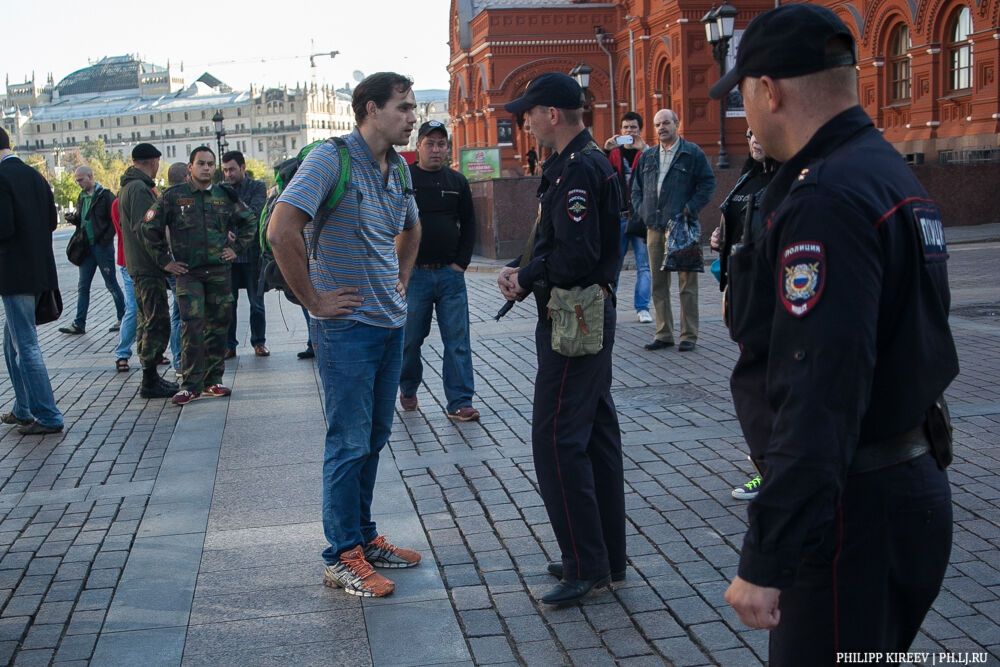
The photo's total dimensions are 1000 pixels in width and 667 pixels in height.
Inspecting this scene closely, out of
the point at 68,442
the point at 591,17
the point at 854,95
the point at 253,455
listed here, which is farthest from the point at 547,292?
the point at 591,17

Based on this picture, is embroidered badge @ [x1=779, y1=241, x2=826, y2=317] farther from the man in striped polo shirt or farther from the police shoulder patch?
the man in striped polo shirt

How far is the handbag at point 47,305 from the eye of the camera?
8086 millimetres

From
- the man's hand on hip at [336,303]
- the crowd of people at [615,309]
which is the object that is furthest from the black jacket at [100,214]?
the man's hand on hip at [336,303]

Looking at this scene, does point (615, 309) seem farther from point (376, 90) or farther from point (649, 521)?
point (376, 90)

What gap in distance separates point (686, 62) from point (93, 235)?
24.3 m

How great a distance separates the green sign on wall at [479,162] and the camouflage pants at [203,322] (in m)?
18.7

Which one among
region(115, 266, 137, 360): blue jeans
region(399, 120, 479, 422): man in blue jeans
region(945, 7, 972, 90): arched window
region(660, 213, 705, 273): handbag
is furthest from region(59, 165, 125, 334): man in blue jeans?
region(945, 7, 972, 90): arched window

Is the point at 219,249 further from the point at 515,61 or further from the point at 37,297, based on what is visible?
the point at 515,61

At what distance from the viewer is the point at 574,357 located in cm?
436

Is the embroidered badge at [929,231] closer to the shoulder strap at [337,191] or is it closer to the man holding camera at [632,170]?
the shoulder strap at [337,191]

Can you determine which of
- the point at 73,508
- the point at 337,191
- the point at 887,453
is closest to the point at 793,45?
the point at 887,453

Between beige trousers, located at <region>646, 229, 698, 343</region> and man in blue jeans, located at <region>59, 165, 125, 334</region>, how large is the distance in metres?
6.42

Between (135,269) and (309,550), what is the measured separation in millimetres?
5149

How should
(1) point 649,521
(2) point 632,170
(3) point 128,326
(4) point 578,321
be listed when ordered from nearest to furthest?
(4) point 578,321, (1) point 649,521, (3) point 128,326, (2) point 632,170
